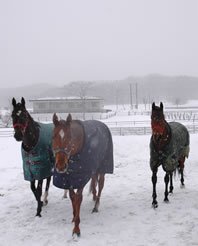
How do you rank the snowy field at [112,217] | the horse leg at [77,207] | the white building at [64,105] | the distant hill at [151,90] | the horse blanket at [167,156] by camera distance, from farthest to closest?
the distant hill at [151,90] → the white building at [64,105] → the horse blanket at [167,156] → the horse leg at [77,207] → the snowy field at [112,217]

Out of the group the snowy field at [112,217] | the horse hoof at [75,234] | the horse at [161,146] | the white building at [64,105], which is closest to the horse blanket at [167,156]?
the horse at [161,146]

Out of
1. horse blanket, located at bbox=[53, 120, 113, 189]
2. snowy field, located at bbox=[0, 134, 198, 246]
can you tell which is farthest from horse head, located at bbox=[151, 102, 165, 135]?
snowy field, located at bbox=[0, 134, 198, 246]

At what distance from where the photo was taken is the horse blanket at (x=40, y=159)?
677cm

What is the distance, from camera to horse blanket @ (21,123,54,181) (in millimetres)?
6770

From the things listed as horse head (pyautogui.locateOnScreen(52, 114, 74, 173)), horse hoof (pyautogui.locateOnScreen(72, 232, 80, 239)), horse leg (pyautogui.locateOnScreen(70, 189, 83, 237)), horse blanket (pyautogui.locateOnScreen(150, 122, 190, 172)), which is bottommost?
horse hoof (pyautogui.locateOnScreen(72, 232, 80, 239))

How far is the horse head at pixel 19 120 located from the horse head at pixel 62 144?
1273 mm

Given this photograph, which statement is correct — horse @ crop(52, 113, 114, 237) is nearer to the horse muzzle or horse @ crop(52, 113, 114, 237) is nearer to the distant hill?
the horse muzzle

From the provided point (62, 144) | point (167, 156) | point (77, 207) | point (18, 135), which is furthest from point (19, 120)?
point (167, 156)

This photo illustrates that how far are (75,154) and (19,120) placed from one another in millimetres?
1421

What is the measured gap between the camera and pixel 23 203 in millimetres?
7844

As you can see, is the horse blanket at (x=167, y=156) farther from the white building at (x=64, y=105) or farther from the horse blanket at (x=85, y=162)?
the white building at (x=64, y=105)

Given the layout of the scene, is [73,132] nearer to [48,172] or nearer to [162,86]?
[48,172]

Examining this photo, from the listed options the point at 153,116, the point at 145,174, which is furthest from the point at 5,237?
the point at 145,174

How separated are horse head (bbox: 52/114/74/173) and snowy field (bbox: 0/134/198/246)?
5.00 feet
